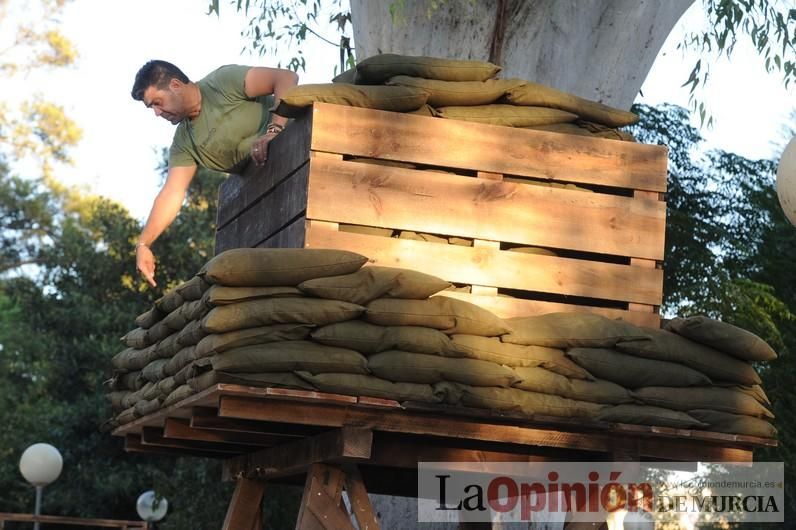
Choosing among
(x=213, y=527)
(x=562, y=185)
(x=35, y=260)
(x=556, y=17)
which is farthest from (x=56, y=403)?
(x=562, y=185)

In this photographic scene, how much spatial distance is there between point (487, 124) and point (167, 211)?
1845 millimetres

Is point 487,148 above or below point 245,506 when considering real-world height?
above

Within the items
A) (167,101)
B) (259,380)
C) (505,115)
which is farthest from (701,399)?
(167,101)

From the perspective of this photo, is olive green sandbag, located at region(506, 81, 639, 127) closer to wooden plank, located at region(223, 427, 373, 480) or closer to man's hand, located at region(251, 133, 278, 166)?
A: man's hand, located at region(251, 133, 278, 166)

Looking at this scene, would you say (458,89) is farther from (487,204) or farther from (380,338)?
(380,338)

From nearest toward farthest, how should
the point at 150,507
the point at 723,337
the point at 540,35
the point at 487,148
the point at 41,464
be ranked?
the point at 723,337 → the point at 487,148 → the point at 540,35 → the point at 41,464 → the point at 150,507

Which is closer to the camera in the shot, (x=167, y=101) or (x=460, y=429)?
(x=460, y=429)

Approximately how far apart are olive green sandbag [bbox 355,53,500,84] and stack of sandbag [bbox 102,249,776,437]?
1119 mm

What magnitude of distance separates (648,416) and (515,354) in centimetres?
68

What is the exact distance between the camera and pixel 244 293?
17.3 feet

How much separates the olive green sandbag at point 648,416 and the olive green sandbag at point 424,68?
1732mm

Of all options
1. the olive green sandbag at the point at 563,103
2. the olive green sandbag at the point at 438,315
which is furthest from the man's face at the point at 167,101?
the olive green sandbag at the point at 438,315

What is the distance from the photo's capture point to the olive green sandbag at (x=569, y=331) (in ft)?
18.4

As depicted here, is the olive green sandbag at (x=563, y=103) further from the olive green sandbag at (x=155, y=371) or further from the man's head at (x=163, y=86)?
the olive green sandbag at (x=155, y=371)
